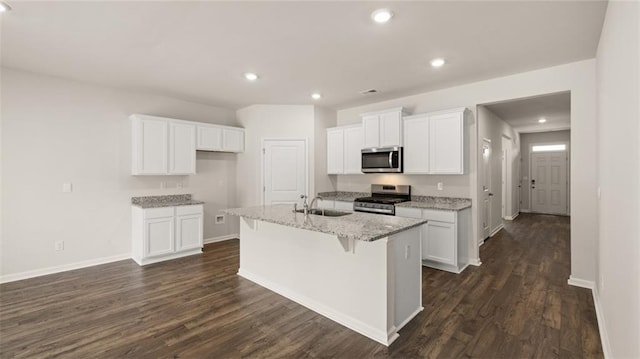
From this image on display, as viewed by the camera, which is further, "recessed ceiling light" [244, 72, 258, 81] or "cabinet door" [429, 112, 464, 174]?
"cabinet door" [429, 112, 464, 174]

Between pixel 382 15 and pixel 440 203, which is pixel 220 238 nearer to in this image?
pixel 440 203

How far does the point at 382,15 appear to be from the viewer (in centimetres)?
232

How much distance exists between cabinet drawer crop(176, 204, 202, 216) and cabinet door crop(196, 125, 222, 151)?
1.05 m

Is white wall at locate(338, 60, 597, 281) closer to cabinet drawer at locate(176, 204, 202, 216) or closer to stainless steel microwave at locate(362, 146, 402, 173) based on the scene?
stainless steel microwave at locate(362, 146, 402, 173)

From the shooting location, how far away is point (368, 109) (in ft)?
17.9

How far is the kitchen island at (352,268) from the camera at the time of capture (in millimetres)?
2346

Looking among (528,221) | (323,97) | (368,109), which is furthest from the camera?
(528,221)

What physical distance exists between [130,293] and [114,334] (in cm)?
91

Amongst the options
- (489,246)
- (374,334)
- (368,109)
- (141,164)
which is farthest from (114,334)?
(489,246)

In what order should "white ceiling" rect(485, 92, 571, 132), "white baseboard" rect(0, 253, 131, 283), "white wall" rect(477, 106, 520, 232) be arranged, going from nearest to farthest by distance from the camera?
"white baseboard" rect(0, 253, 131, 283) < "white ceiling" rect(485, 92, 571, 132) < "white wall" rect(477, 106, 520, 232)

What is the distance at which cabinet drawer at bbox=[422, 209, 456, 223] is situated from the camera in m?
3.85

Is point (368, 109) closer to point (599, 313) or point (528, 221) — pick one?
point (599, 313)

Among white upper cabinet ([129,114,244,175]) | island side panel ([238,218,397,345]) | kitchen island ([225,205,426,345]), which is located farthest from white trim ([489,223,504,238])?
white upper cabinet ([129,114,244,175])

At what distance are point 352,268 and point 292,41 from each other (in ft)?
7.29
